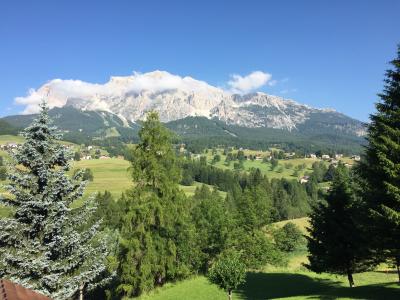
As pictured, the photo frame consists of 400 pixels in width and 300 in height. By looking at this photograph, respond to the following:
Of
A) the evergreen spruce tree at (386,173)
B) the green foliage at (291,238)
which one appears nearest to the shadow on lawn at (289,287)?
the evergreen spruce tree at (386,173)

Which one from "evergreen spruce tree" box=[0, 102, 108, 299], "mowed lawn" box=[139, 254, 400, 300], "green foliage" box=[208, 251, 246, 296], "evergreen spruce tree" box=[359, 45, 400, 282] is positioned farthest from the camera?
"green foliage" box=[208, 251, 246, 296]

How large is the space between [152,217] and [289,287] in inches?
694

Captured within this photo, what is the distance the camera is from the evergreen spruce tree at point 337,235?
31.3 meters

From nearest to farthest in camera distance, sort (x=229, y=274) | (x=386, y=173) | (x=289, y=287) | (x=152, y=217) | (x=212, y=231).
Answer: (x=386, y=173)
(x=229, y=274)
(x=152, y=217)
(x=289, y=287)
(x=212, y=231)

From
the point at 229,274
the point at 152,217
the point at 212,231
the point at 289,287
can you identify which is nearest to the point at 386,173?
the point at 229,274

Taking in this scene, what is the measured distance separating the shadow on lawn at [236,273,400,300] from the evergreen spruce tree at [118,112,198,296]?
7.94m

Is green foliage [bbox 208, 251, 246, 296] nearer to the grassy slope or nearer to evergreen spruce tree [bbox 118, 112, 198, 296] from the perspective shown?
the grassy slope

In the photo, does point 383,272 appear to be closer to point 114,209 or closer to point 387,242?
point 387,242

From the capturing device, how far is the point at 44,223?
20.0 m

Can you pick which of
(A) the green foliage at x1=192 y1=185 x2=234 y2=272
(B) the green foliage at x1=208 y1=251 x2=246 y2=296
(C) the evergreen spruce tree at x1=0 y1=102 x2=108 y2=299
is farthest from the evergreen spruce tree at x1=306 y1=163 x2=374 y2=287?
(C) the evergreen spruce tree at x1=0 y1=102 x2=108 y2=299

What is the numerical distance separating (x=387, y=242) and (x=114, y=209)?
92.3m

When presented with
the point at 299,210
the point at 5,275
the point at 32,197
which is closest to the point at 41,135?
the point at 32,197

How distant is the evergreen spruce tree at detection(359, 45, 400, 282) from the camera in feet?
69.6

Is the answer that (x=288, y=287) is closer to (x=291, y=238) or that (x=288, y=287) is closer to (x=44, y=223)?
(x=44, y=223)
